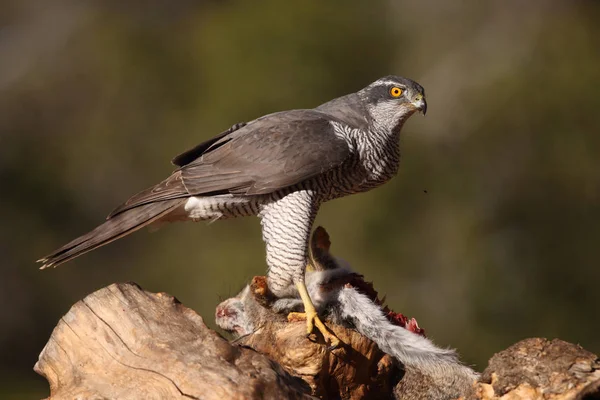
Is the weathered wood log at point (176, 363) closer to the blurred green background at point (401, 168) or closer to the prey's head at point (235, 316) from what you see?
the prey's head at point (235, 316)

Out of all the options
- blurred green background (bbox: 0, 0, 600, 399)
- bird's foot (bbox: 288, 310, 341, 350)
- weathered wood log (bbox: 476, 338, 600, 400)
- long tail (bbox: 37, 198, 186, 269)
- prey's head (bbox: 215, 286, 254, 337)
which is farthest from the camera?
blurred green background (bbox: 0, 0, 600, 399)

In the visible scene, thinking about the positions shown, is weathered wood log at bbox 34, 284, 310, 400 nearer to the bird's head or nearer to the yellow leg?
the yellow leg

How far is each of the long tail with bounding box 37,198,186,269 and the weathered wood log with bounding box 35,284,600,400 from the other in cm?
73

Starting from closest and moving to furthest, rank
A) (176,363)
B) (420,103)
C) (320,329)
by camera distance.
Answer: (176,363) < (320,329) < (420,103)

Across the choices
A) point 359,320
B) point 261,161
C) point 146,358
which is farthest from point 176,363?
point 261,161

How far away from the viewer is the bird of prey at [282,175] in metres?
3.86

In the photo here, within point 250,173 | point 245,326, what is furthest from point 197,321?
point 250,173

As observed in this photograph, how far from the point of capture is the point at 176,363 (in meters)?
2.88

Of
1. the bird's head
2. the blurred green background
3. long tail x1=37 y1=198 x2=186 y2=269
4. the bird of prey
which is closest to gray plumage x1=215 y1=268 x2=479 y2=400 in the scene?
the bird of prey

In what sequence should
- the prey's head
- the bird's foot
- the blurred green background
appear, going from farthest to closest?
the blurred green background
the prey's head
the bird's foot

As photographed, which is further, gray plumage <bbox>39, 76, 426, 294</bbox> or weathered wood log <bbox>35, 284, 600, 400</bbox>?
gray plumage <bbox>39, 76, 426, 294</bbox>

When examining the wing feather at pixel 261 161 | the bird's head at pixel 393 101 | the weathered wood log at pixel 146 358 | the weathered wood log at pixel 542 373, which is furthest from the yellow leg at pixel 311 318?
the bird's head at pixel 393 101

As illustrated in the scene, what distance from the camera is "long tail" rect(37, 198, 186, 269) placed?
12.4 feet

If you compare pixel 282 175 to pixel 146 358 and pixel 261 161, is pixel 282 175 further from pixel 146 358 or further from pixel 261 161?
pixel 146 358
